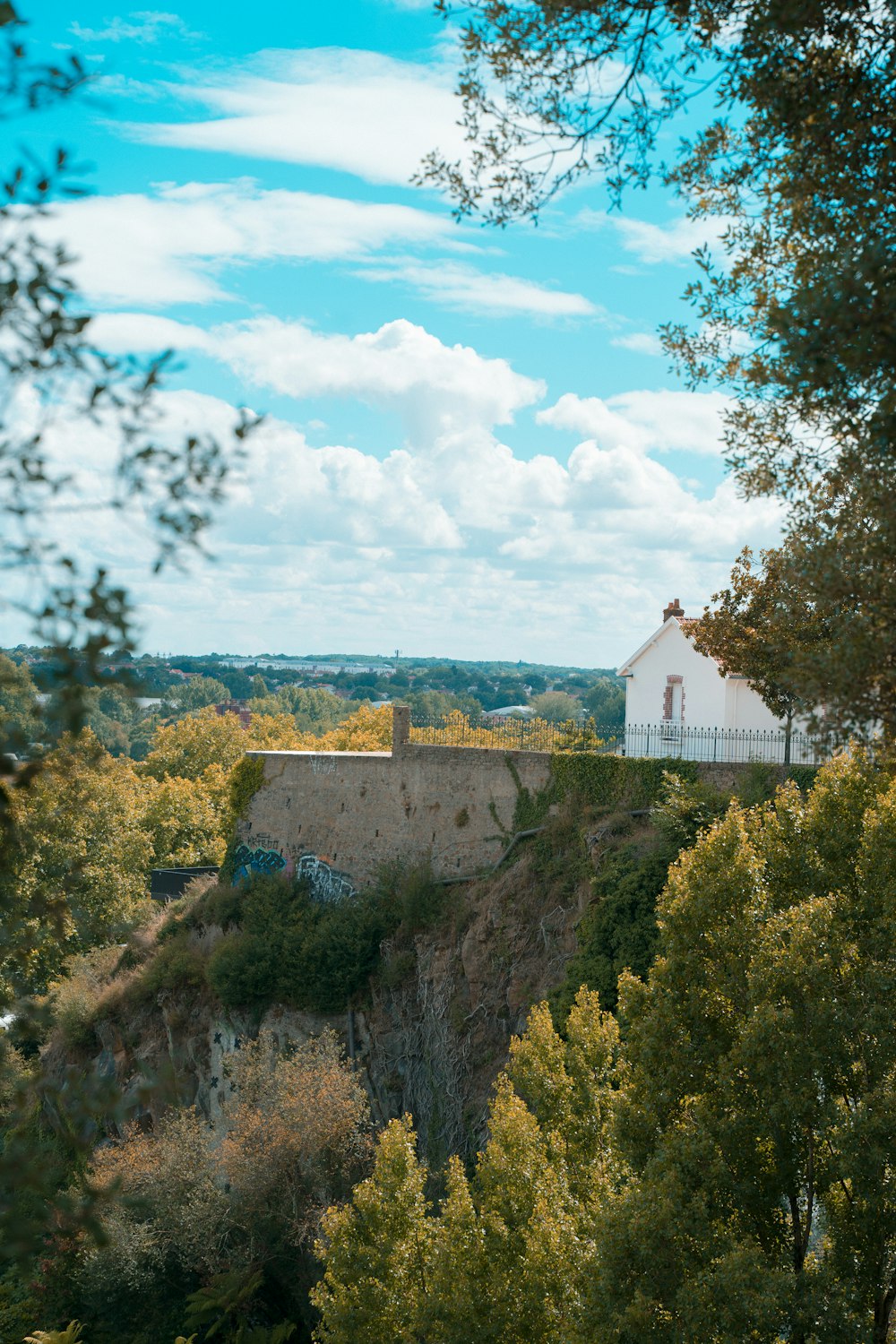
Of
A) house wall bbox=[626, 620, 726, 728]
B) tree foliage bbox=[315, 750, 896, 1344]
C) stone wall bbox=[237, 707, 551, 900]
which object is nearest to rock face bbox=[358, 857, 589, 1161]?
stone wall bbox=[237, 707, 551, 900]

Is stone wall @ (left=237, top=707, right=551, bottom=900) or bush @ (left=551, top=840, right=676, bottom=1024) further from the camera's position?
→ stone wall @ (left=237, top=707, right=551, bottom=900)

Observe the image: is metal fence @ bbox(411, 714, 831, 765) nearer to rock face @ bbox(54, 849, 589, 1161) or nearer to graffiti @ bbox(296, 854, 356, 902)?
rock face @ bbox(54, 849, 589, 1161)

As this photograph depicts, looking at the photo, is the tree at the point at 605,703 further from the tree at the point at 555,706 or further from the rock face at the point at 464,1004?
Result: the rock face at the point at 464,1004

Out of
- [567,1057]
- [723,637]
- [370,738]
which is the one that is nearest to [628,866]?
[723,637]

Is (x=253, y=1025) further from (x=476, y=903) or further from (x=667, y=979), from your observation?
(x=667, y=979)

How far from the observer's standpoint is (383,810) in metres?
25.0

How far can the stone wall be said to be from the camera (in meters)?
23.0

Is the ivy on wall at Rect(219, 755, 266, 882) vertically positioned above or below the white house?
below

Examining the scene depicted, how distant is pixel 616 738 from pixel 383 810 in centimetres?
540

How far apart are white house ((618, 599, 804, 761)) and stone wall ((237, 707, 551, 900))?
116 inches

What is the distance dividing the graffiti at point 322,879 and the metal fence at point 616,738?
3951 mm

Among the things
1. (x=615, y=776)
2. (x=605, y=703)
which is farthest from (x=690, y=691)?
(x=605, y=703)

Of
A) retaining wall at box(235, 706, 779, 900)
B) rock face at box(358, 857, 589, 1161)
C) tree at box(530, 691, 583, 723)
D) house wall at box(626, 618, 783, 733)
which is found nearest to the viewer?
rock face at box(358, 857, 589, 1161)

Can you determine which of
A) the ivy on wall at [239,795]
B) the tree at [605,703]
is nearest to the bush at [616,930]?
the ivy on wall at [239,795]
